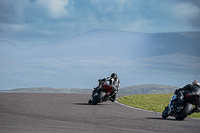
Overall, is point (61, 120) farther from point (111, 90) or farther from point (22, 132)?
point (111, 90)

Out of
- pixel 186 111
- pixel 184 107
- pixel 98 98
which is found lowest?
pixel 186 111

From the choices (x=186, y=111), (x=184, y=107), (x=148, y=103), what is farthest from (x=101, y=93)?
(x=186, y=111)

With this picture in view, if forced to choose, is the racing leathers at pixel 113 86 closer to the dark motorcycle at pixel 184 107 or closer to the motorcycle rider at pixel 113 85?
the motorcycle rider at pixel 113 85

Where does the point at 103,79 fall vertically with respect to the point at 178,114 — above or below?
above

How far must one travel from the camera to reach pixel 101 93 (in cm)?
1895

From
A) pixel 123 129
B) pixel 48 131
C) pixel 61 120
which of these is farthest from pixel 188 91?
pixel 48 131

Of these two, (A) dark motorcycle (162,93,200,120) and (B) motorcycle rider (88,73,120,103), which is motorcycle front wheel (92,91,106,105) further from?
(A) dark motorcycle (162,93,200,120)

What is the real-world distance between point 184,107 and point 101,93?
722 cm

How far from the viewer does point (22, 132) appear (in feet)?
29.1

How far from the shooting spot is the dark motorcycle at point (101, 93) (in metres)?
18.8

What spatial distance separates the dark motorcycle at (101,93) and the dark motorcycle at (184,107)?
20.0 feet

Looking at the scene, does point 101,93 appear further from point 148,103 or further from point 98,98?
point 148,103

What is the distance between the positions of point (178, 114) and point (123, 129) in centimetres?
373

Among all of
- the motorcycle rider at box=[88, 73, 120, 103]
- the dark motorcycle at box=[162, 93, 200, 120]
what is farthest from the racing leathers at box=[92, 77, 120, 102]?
the dark motorcycle at box=[162, 93, 200, 120]
